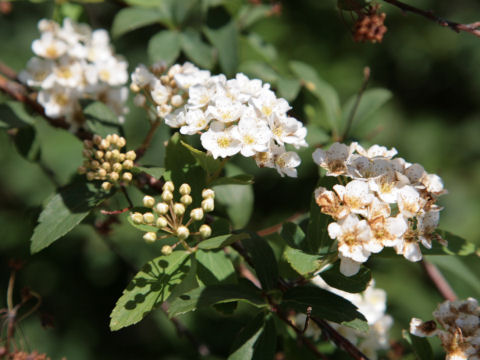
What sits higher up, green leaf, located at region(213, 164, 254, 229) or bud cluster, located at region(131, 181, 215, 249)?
bud cluster, located at region(131, 181, 215, 249)

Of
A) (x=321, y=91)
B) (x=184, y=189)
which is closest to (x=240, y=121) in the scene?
(x=184, y=189)

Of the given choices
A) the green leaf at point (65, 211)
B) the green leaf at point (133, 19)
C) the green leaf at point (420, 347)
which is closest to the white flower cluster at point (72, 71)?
A: the green leaf at point (133, 19)

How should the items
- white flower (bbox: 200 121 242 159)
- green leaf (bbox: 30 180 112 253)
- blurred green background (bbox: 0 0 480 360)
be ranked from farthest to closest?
blurred green background (bbox: 0 0 480 360) → green leaf (bbox: 30 180 112 253) → white flower (bbox: 200 121 242 159)

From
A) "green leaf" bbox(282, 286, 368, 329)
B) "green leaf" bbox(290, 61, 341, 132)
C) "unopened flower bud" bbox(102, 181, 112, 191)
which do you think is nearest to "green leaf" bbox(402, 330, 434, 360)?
"green leaf" bbox(282, 286, 368, 329)

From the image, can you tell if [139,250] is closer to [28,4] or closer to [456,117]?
[28,4]

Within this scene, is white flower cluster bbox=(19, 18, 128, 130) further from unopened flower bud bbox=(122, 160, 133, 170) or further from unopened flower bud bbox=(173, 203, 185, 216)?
unopened flower bud bbox=(173, 203, 185, 216)

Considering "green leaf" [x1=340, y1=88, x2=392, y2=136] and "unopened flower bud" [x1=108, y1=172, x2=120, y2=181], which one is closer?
"unopened flower bud" [x1=108, y1=172, x2=120, y2=181]

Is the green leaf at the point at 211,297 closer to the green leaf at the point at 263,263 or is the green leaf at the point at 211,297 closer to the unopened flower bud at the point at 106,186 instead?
the green leaf at the point at 263,263
